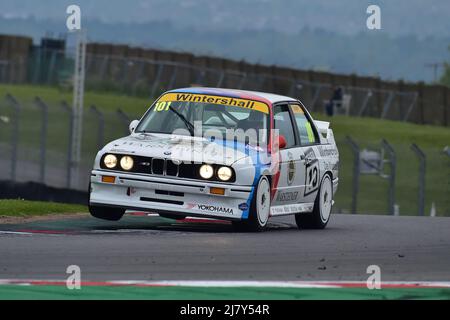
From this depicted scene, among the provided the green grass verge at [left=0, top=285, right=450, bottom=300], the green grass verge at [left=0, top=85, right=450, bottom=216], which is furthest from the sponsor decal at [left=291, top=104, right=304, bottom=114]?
the green grass verge at [left=0, top=85, right=450, bottom=216]

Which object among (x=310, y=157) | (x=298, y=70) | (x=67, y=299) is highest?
(x=298, y=70)

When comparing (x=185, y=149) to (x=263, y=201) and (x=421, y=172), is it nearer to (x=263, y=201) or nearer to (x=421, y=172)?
(x=263, y=201)

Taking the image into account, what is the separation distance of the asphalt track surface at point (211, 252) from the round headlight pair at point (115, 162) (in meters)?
0.66

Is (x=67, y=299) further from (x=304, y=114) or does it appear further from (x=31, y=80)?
(x=31, y=80)

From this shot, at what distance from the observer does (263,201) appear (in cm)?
Answer: 1608

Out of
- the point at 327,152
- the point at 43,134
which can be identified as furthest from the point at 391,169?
the point at 327,152

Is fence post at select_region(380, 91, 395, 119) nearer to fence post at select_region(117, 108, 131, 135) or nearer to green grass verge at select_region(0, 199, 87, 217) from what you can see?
fence post at select_region(117, 108, 131, 135)

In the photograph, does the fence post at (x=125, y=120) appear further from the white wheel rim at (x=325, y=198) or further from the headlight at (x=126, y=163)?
the headlight at (x=126, y=163)

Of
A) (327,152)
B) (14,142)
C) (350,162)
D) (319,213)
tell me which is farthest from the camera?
(350,162)

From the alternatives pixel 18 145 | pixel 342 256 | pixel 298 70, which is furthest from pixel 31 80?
pixel 342 256

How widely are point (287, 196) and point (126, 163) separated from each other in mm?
1966

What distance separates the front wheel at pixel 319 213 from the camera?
58.5 ft
